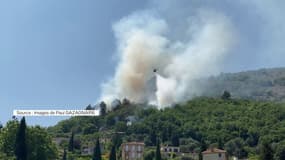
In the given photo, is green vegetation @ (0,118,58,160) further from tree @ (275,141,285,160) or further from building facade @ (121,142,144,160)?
building facade @ (121,142,144,160)

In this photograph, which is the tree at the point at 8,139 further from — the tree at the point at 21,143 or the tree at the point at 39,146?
the tree at the point at 21,143

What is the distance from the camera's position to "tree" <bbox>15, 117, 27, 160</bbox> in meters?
72.9

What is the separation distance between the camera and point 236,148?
14075 centimetres

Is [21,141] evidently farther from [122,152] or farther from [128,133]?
[128,133]

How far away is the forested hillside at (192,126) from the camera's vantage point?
151 metres

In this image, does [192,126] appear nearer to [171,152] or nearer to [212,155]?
[171,152]

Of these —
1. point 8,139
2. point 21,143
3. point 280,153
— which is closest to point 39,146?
point 8,139

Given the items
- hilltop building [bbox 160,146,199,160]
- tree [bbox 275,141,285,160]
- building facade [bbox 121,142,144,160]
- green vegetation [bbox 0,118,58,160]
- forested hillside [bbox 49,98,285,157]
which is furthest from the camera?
forested hillside [bbox 49,98,285,157]

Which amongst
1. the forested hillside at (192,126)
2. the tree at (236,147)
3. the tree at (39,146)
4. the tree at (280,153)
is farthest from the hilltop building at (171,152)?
the tree at (39,146)

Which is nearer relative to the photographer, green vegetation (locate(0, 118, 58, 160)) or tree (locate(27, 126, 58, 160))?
green vegetation (locate(0, 118, 58, 160))

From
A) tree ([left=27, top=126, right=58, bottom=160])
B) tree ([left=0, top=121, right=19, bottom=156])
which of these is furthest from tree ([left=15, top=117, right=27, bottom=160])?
tree ([left=0, top=121, right=19, bottom=156])

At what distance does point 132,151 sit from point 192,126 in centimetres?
4235

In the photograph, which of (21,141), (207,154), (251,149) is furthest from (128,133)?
(21,141)

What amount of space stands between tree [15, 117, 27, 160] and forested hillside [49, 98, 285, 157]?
6628 centimetres
